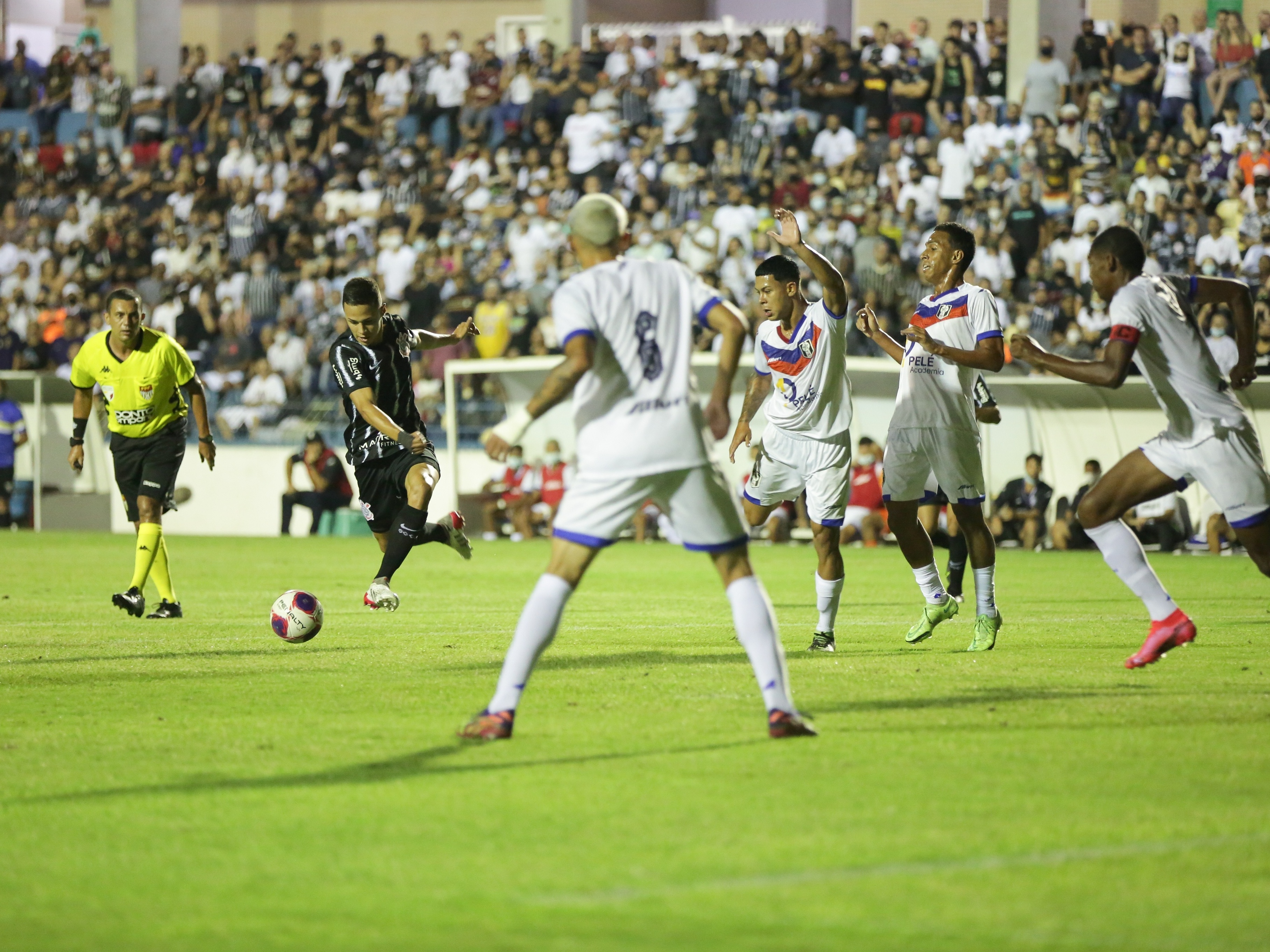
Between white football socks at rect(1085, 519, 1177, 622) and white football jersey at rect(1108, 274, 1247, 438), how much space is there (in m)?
0.60

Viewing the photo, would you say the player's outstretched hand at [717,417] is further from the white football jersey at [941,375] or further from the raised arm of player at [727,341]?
the white football jersey at [941,375]

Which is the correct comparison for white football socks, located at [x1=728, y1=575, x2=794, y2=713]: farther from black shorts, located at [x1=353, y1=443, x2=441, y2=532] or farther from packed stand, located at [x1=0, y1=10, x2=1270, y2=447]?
packed stand, located at [x1=0, y1=10, x2=1270, y2=447]

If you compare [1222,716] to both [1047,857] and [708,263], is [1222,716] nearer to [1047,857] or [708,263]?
[1047,857]

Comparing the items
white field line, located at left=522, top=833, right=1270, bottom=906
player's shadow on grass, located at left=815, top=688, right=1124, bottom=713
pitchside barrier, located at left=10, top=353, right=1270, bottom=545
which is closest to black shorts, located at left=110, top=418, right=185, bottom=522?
player's shadow on grass, located at left=815, top=688, right=1124, bottom=713

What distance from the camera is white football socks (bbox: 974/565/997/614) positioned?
405 inches

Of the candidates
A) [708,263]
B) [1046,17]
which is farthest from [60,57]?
[1046,17]

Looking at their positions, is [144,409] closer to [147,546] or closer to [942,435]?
[147,546]

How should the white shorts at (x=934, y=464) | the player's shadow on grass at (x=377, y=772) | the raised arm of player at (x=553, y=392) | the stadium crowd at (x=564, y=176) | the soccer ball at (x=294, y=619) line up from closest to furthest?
the player's shadow on grass at (x=377, y=772), the raised arm of player at (x=553, y=392), the white shorts at (x=934, y=464), the soccer ball at (x=294, y=619), the stadium crowd at (x=564, y=176)

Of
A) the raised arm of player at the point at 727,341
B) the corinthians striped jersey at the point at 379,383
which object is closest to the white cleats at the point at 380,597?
the corinthians striped jersey at the point at 379,383

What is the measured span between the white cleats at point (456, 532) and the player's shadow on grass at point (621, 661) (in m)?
2.22

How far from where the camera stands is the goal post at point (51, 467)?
94.3ft

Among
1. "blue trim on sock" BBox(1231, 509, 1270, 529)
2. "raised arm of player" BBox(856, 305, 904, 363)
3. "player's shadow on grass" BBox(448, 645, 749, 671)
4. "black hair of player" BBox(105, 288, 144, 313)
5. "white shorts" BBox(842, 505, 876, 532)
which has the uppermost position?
"black hair of player" BBox(105, 288, 144, 313)

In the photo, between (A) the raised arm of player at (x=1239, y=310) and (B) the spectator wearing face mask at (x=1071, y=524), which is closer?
(A) the raised arm of player at (x=1239, y=310)

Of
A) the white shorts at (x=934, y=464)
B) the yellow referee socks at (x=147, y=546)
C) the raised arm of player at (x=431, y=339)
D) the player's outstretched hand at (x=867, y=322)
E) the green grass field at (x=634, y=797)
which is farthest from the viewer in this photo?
the yellow referee socks at (x=147, y=546)
